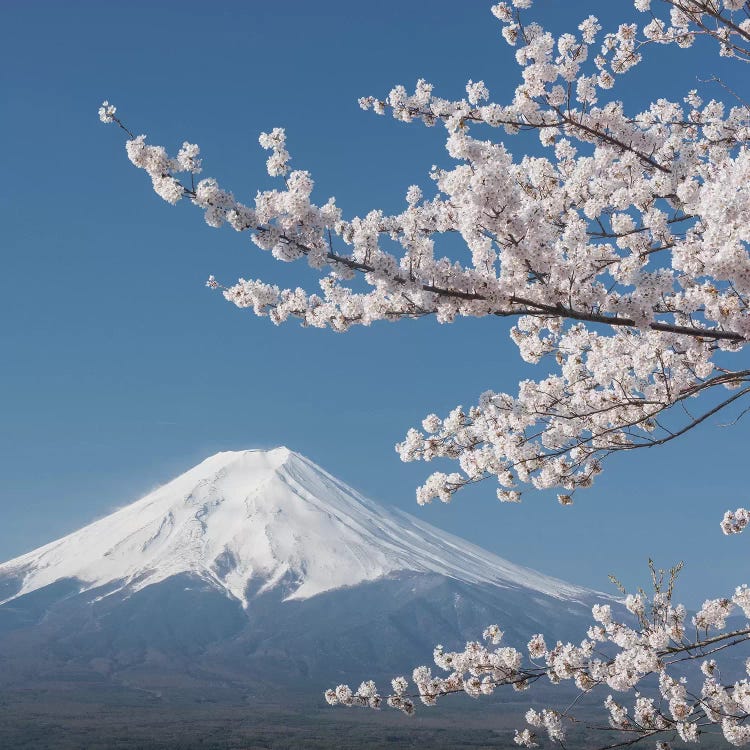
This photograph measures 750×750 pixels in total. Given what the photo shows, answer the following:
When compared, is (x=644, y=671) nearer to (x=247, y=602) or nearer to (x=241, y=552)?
(x=247, y=602)

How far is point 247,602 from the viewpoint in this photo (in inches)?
6442

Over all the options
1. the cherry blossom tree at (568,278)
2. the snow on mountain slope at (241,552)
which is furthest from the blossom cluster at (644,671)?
the snow on mountain slope at (241,552)

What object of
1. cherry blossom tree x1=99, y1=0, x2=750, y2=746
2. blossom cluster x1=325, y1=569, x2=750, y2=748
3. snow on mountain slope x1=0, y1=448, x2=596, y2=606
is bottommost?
blossom cluster x1=325, y1=569, x2=750, y2=748

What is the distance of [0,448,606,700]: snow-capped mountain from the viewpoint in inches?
5167

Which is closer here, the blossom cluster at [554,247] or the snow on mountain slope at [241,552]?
the blossom cluster at [554,247]

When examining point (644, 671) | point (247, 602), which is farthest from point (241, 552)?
point (644, 671)

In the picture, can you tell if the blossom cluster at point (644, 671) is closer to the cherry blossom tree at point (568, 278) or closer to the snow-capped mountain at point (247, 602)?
the cherry blossom tree at point (568, 278)

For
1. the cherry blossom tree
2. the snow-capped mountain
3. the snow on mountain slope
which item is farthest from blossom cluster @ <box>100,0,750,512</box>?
the snow on mountain slope

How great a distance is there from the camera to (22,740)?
59.7m

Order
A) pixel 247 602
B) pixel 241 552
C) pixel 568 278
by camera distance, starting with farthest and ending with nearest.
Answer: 1. pixel 241 552
2. pixel 247 602
3. pixel 568 278

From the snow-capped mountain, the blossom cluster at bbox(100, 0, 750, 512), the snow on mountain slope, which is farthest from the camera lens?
the snow on mountain slope

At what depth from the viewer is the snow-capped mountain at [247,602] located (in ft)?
431

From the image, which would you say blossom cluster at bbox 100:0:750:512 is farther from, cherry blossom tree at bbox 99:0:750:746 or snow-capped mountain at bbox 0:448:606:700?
snow-capped mountain at bbox 0:448:606:700

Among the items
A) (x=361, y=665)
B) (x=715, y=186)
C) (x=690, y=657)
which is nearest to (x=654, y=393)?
(x=690, y=657)
